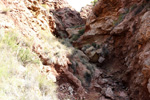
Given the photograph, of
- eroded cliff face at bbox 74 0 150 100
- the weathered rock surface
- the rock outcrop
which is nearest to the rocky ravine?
eroded cliff face at bbox 74 0 150 100

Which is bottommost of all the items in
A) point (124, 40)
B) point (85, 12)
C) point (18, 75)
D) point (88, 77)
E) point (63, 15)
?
point (88, 77)

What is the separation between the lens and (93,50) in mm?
11086

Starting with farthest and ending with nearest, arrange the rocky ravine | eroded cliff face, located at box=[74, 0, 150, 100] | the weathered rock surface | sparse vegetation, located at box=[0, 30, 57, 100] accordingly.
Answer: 1. the weathered rock surface
2. eroded cliff face, located at box=[74, 0, 150, 100]
3. the rocky ravine
4. sparse vegetation, located at box=[0, 30, 57, 100]

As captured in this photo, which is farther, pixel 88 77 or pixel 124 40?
pixel 124 40

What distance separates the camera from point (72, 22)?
17781mm

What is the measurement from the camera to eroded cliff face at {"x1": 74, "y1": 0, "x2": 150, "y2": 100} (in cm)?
575

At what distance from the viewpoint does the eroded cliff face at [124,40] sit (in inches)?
226

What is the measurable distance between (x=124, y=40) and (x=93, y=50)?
2.65 meters

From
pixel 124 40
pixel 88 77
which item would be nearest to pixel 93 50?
pixel 124 40

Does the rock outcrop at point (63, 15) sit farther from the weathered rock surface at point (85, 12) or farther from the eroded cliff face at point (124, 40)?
the eroded cliff face at point (124, 40)

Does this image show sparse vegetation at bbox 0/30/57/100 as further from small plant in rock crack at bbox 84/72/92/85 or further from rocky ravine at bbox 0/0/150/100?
small plant in rock crack at bbox 84/72/92/85

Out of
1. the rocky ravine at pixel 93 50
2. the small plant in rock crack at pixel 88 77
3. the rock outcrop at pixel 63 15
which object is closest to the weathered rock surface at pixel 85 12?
the rock outcrop at pixel 63 15

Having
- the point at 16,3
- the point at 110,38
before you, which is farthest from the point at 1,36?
the point at 110,38

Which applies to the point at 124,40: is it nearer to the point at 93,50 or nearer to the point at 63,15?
the point at 93,50
